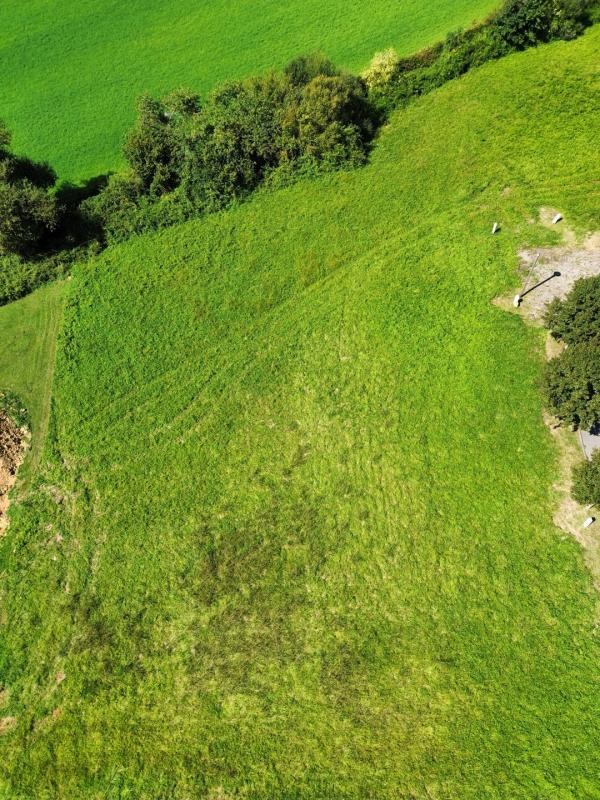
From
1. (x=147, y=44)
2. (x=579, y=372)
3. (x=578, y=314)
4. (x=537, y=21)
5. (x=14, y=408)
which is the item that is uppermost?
(x=147, y=44)

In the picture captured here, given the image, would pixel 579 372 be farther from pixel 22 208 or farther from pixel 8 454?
pixel 22 208

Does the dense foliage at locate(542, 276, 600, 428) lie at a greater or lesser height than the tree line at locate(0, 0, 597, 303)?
lesser

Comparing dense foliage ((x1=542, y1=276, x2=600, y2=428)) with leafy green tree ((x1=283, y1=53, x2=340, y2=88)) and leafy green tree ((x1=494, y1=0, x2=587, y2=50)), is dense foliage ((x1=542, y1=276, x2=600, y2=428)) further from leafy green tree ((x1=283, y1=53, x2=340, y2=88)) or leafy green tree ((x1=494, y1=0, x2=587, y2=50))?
leafy green tree ((x1=494, y1=0, x2=587, y2=50))

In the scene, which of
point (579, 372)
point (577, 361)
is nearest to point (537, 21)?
point (577, 361)

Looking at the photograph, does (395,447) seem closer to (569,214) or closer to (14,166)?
(569,214)

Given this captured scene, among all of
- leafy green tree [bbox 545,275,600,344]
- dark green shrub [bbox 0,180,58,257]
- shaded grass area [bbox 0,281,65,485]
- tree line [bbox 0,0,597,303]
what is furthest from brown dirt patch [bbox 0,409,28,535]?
leafy green tree [bbox 545,275,600,344]

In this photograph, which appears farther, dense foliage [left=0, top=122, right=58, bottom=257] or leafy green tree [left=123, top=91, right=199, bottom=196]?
leafy green tree [left=123, top=91, right=199, bottom=196]

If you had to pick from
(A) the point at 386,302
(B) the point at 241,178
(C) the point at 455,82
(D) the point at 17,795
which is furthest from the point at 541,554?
(C) the point at 455,82
